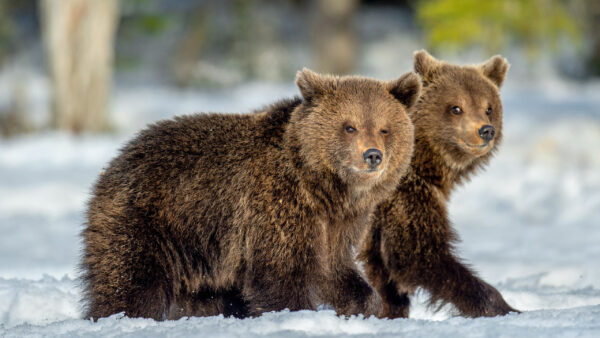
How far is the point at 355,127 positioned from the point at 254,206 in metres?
0.74

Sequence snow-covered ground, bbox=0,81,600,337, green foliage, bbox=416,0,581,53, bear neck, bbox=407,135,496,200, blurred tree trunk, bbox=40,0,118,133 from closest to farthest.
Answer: snow-covered ground, bbox=0,81,600,337 < bear neck, bbox=407,135,496,200 < blurred tree trunk, bbox=40,0,118,133 < green foliage, bbox=416,0,581,53

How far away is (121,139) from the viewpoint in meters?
15.9

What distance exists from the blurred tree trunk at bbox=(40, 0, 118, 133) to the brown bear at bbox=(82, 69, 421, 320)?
12383mm

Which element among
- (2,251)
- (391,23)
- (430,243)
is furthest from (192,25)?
(430,243)

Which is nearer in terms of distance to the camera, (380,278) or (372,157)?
(372,157)

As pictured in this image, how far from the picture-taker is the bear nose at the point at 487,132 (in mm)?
5246

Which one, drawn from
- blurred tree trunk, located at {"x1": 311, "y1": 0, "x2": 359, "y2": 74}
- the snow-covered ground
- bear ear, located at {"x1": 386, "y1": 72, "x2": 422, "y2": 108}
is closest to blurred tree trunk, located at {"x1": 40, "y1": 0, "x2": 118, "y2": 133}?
the snow-covered ground

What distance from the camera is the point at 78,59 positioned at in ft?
54.4

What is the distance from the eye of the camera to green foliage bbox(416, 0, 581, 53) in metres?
17.3

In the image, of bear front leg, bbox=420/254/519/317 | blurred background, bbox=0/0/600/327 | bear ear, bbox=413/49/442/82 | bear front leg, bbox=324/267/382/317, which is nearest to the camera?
bear front leg, bbox=324/267/382/317

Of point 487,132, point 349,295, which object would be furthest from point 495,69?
point 349,295

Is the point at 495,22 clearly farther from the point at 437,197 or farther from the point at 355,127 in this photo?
the point at 355,127

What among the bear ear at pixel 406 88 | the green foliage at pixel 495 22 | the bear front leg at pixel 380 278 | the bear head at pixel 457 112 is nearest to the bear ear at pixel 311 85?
the bear ear at pixel 406 88

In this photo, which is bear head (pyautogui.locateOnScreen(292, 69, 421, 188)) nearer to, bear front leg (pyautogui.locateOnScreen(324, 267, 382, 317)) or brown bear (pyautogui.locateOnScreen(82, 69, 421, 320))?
brown bear (pyautogui.locateOnScreen(82, 69, 421, 320))
